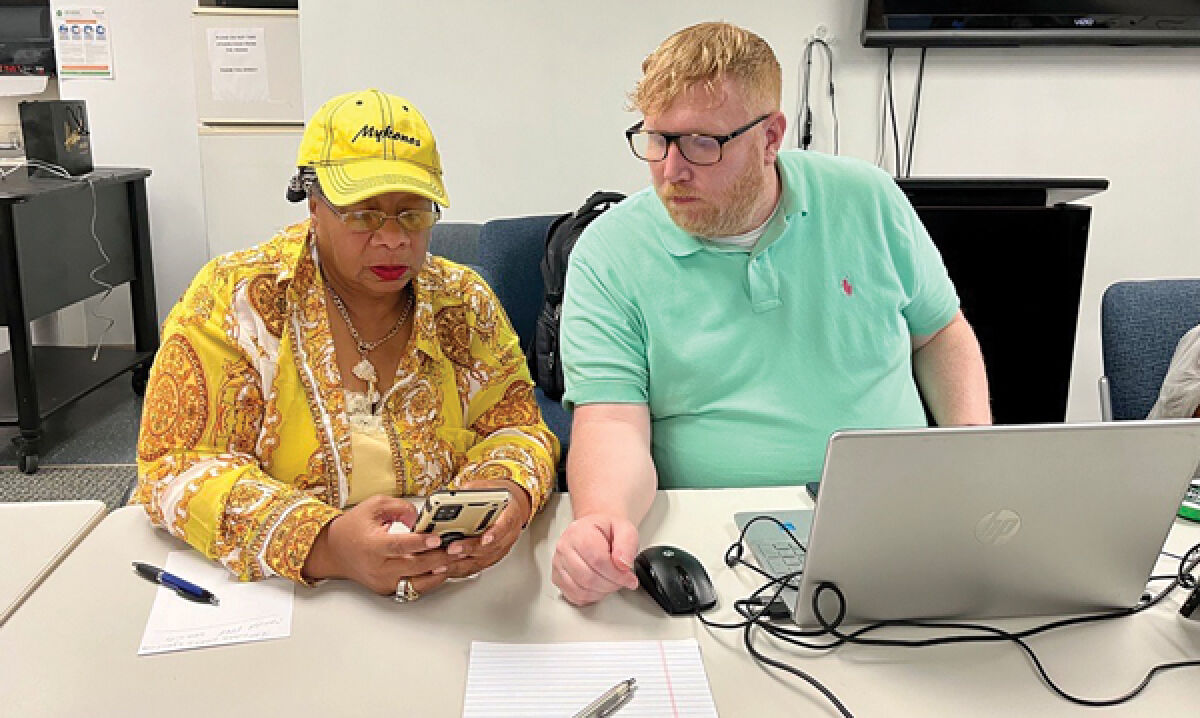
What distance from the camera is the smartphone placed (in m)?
0.94

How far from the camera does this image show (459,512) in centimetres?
96

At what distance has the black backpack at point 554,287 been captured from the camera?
7.41ft

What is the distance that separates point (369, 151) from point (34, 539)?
0.61m

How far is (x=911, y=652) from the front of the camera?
936 mm

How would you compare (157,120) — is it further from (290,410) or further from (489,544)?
(489,544)

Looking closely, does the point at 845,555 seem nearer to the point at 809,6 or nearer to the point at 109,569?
the point at 109,569

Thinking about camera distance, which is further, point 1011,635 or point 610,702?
point 1011,635

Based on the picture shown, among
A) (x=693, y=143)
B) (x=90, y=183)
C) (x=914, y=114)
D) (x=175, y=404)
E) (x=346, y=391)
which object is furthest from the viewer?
(x=90, y=183)

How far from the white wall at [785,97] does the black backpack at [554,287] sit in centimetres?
56

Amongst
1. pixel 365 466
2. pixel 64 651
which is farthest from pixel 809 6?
pixel 64 651

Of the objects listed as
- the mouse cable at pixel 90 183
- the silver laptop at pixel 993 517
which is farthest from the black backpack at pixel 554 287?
the mouse cable at pixel 90 183

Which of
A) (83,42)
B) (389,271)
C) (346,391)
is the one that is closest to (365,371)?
(346,391)

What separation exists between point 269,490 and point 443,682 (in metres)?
0.35

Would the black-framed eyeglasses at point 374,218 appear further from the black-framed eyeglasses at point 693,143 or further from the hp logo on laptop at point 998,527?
the hp logo on laptop at point 998,527
